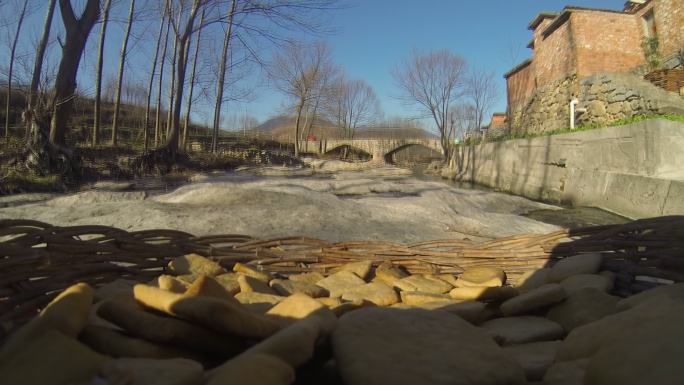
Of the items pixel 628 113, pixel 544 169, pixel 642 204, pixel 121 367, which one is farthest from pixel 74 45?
pixel 628 113

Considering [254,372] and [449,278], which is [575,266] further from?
[254,372]

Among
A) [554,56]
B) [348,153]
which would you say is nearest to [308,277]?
[554,56]

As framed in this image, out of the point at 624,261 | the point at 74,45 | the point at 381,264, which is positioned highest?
the point at 74,45

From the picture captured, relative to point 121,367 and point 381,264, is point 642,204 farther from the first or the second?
point 121,367

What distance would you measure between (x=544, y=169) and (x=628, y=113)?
276cm

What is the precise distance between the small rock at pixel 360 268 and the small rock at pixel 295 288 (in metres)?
0.18

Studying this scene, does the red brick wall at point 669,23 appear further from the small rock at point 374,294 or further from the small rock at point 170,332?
the small rock at point 170,332

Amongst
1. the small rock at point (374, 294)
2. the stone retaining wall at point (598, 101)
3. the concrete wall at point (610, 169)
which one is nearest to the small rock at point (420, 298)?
the small rock at point (374, 294)

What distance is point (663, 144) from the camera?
639cm

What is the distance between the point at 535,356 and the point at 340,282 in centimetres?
73

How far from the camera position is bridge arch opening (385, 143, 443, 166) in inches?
1502

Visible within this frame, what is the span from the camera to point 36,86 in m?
9.43

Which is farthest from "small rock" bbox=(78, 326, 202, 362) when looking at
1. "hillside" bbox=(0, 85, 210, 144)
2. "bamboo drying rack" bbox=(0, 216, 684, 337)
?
"hillside" bbox=(0, 85, 210, 144)

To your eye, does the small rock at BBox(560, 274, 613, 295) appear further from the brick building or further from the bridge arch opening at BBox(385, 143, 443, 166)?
the bridge arch opening at BBox(385, 143, 443, 166)
